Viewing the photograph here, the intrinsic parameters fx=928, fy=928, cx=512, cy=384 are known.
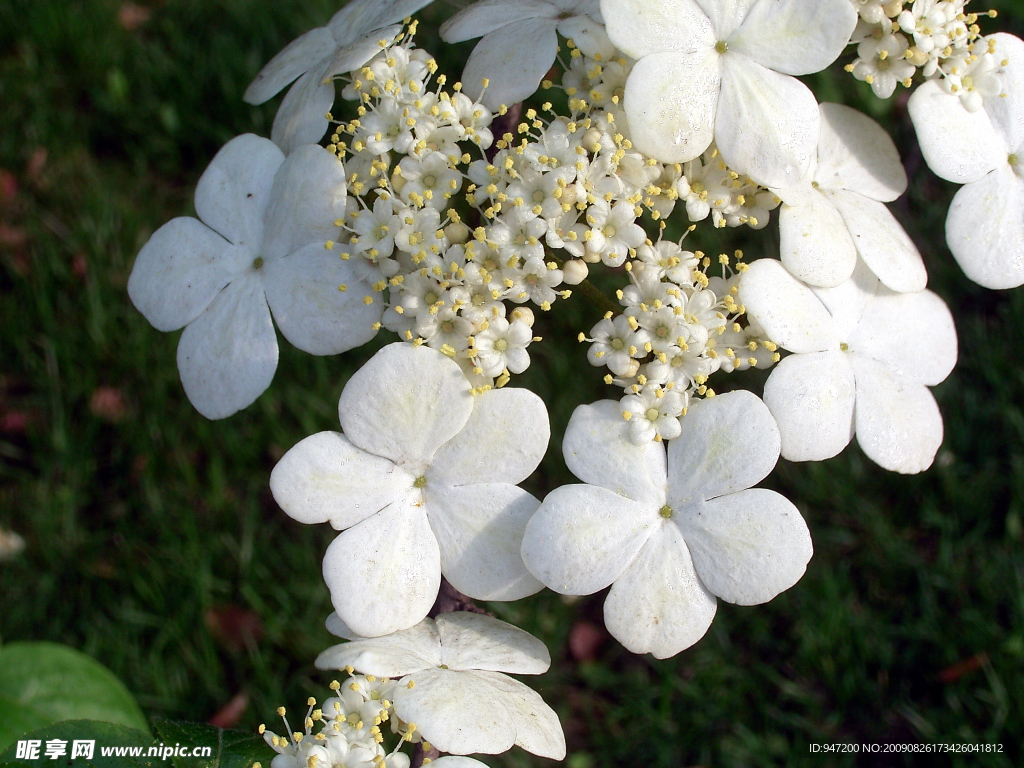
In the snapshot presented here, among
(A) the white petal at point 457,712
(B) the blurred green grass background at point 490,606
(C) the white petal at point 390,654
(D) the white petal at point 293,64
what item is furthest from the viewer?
(B) the blurred green grass background at point 490,606

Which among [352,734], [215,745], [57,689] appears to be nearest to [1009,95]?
[352,734]

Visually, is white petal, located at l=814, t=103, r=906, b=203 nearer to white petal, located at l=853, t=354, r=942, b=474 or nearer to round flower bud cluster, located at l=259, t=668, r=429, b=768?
white petal, located at l=853, t=354, r=942, b=474

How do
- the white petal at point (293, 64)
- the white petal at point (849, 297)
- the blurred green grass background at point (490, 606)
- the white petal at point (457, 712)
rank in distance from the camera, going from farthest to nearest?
the blurred green grass background at point (490, 606) → the white petal at point (293, 64) → the white petal at point (849, 297) → the white petal at point (457, 712)

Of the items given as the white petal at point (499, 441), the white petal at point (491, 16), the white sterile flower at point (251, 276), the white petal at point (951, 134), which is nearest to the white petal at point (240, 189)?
the white sterile flower at point (251, 276)

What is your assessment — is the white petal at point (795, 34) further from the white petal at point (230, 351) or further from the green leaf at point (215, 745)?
the green leaf at point (215, 745)

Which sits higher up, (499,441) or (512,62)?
(512,62)

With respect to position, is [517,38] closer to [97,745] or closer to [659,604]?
[659,604]

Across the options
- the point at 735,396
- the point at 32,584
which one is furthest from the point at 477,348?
the point at 32,584
